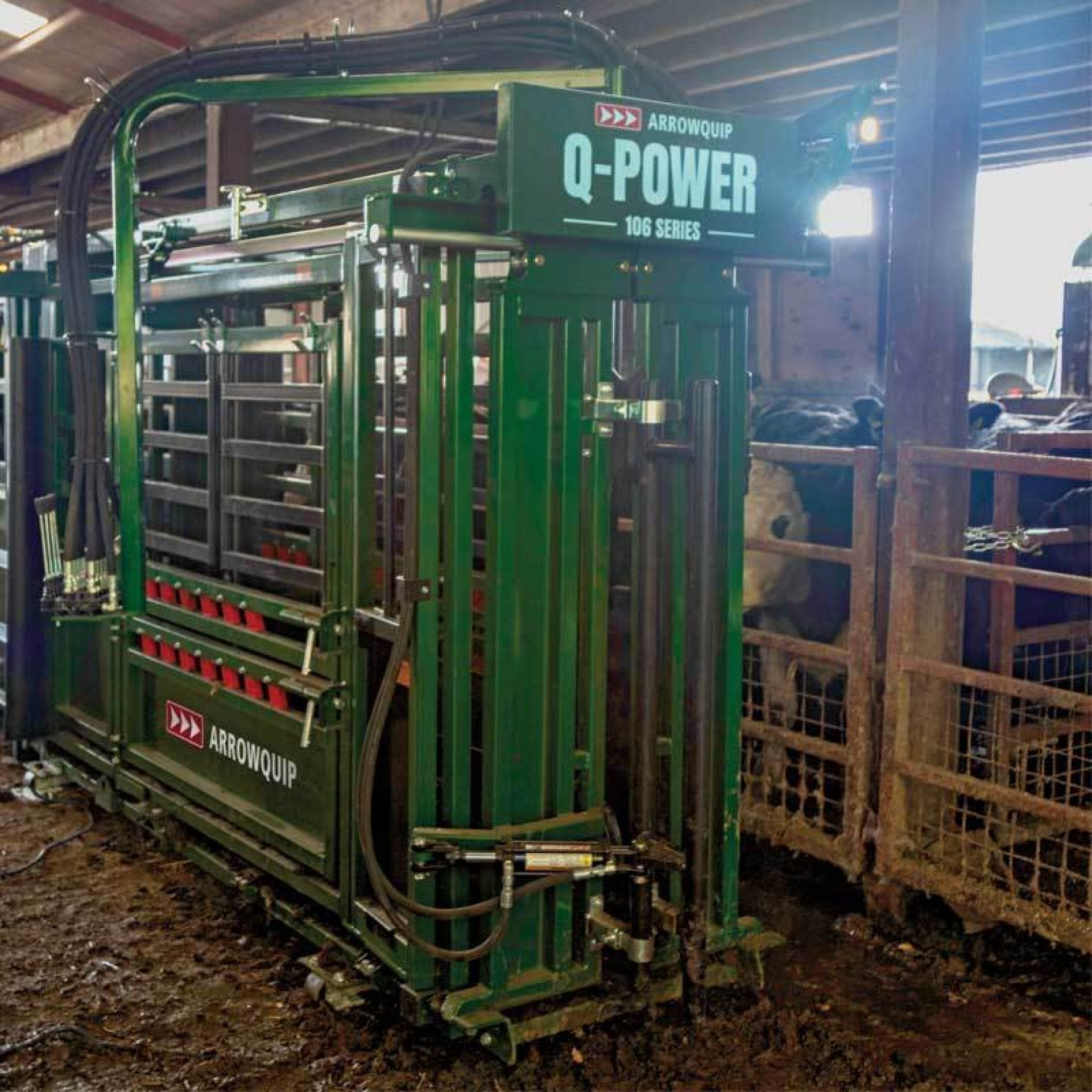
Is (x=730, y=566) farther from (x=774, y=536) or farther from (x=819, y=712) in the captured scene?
(x=819, y=712)

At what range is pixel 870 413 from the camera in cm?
595

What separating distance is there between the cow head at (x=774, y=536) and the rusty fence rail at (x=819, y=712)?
0.06 metres

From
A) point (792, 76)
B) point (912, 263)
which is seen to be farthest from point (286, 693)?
point (792, 76)

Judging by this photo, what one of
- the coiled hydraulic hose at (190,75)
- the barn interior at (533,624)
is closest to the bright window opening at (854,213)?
the barn interior at (533,624)

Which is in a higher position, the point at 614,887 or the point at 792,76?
the point at 792,76

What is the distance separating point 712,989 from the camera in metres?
4.03

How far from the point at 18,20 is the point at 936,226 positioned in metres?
6.88

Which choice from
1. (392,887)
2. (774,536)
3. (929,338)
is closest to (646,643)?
(392,887)

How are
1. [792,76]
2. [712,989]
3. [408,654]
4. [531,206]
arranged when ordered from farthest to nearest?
[792,76], [712,989], [408,654], [531,206]

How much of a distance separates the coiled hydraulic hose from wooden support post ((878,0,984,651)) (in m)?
1.20

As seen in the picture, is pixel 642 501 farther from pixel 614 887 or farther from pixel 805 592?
pixel 805 592

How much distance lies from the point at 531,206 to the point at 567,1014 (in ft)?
7.24

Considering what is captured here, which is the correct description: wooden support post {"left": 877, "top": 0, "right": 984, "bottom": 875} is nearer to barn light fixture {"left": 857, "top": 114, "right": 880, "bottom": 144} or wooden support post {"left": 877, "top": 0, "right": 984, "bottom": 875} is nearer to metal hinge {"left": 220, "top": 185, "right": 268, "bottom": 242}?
barn light fixture {"left": 857, "top": 114, "right": 880, "bottom": 144}

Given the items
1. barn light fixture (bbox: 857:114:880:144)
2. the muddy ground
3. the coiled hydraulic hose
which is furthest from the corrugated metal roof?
the muddy ground
